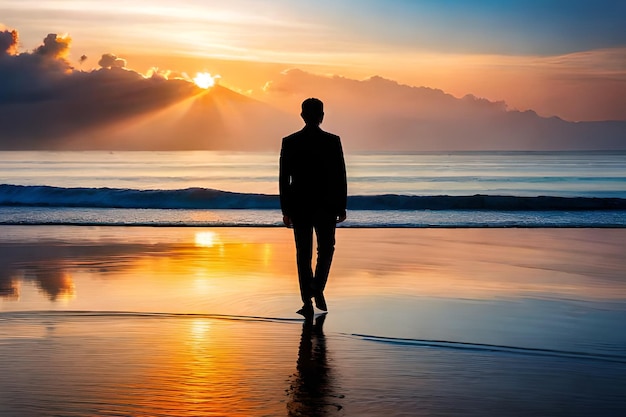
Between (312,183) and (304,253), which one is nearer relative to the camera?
(312,183)

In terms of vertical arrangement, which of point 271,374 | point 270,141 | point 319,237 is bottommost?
point 271,374

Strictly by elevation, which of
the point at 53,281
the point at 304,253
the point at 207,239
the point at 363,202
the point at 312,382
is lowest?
the point at 312,382

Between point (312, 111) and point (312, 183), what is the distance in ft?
2.02

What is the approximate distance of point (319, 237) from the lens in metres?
7.39

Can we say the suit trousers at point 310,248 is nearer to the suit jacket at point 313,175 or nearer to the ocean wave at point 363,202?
the suit jacket at point 313,175

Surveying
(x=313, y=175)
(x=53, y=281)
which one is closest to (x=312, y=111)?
(x=313, y=175)

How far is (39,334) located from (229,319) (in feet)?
4.94

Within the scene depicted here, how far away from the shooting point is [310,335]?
638 centimetres

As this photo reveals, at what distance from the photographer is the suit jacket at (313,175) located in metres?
7.26

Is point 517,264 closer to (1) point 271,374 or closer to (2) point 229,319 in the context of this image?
(2) point 229,319

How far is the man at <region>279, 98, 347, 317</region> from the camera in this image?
726cm

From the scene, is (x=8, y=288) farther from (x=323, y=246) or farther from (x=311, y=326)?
(x=311, y=326)

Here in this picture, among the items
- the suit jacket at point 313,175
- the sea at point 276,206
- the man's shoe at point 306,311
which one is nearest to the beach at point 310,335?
the man's shoe at point 306,311

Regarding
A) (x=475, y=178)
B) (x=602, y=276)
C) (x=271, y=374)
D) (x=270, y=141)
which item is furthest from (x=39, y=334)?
(x=270, y=141)
